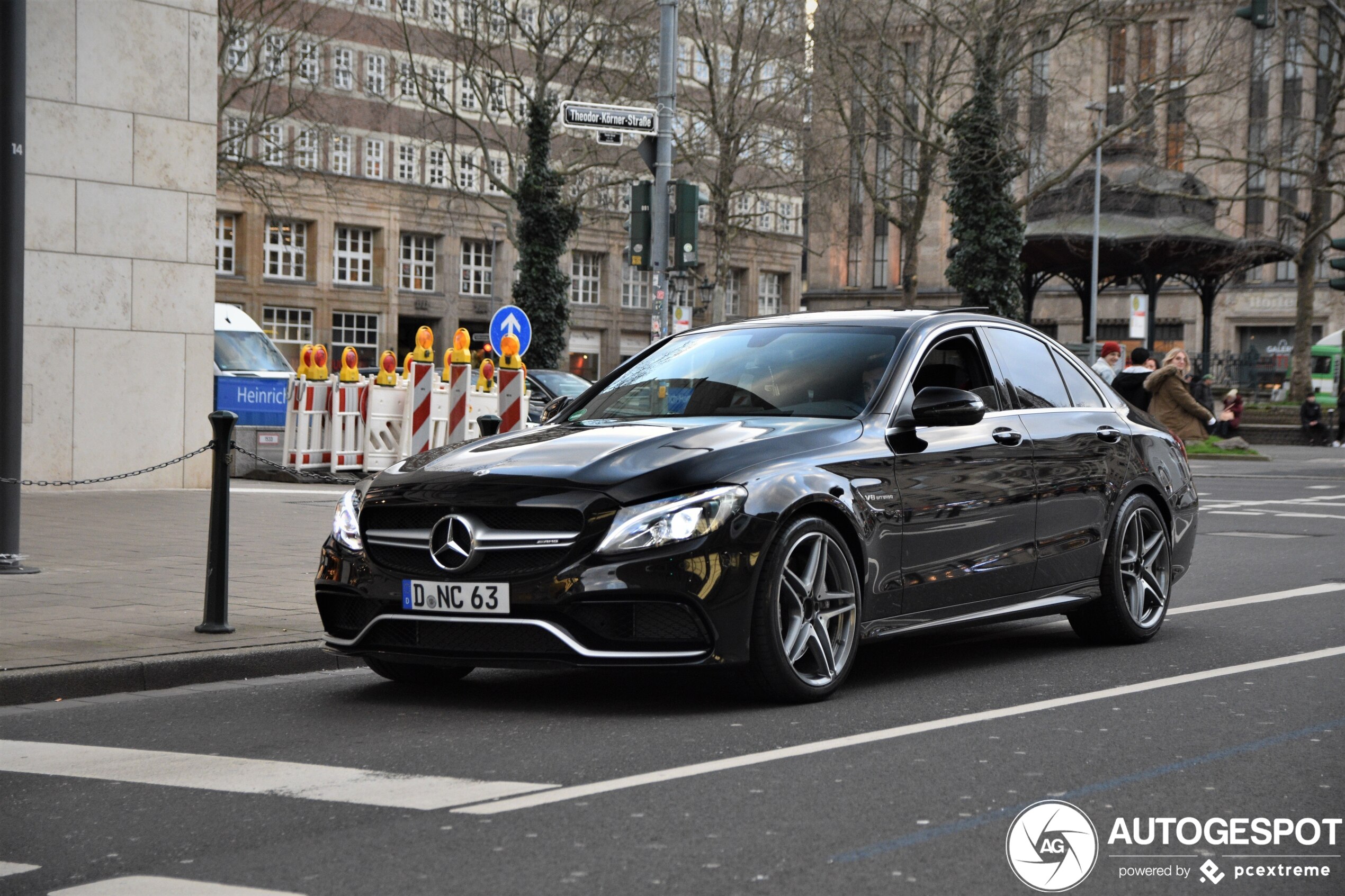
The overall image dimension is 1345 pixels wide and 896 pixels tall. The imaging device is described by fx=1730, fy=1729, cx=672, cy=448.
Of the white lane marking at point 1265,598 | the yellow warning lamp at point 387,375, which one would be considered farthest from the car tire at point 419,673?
the yellow warning lamp at point 387,375

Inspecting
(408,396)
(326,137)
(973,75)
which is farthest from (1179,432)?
(326,137)

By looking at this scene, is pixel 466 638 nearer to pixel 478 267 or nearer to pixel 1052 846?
pixel 1052 846

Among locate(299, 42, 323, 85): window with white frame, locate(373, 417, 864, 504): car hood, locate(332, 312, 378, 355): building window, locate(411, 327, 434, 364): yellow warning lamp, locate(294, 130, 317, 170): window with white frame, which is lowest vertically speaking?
locate(373, 417, 864, 504): car hood

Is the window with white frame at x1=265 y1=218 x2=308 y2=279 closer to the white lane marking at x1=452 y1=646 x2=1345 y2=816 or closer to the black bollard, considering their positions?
the black bollard

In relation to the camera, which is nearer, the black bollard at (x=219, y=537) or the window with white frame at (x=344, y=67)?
the black bollard at (x=219, y=537)

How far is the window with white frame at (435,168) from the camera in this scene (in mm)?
65688

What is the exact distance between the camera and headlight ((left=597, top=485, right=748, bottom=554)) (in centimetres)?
604

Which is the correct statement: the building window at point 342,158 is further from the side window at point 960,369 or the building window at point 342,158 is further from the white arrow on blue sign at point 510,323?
the side window at point 960,369

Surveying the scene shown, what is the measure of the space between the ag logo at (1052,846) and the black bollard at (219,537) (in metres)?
4.44

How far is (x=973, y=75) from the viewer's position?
39469 millimetres

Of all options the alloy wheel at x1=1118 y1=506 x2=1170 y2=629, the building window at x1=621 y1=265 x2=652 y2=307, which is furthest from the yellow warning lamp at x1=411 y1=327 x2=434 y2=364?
the building window at x1=621 y1=265 x2=652 y2=307

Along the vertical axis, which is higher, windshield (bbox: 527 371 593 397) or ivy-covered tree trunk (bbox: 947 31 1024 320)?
ivy-covered tree trunk (bbox: 947 31 1024 320)

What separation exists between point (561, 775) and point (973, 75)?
36.3 metres

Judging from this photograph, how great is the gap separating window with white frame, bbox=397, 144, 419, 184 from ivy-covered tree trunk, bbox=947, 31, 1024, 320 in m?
29.2
